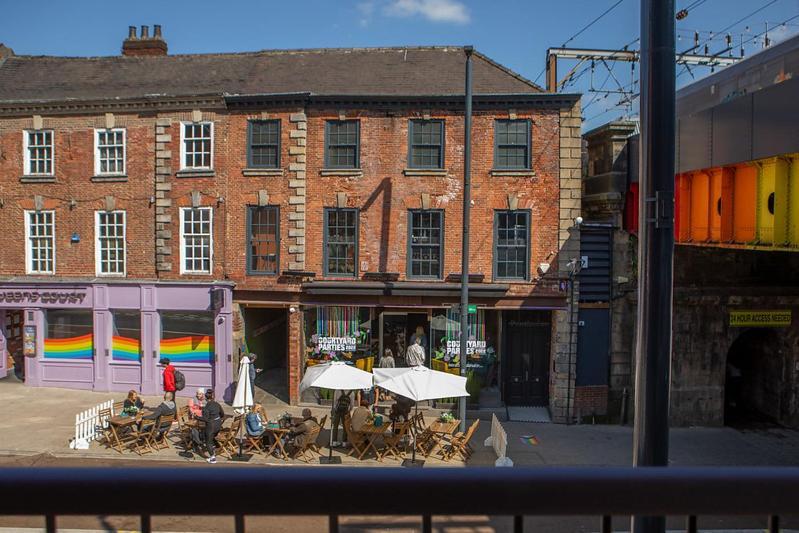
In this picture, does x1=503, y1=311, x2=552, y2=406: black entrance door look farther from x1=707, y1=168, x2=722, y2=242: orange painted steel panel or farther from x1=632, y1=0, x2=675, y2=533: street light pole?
x1=632, y1=0, x2=675, y2=533: street light pole

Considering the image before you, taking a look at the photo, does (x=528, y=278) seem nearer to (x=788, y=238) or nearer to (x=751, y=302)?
(x=751, y=302)

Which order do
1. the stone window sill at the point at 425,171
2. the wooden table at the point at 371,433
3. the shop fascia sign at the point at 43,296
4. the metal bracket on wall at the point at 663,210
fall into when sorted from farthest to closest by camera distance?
the shop fascia sign at the point at 43,296
the stone window sill at the point at 425,171
the wooden table at the point at 371,433
the metal bracket on wall at the point at 663,210

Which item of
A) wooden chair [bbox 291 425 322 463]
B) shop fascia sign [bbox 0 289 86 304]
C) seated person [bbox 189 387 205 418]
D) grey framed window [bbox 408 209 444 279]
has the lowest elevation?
wooden chair [bbox 291 425 322 463]

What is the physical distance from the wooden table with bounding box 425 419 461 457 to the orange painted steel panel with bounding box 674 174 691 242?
6438mm

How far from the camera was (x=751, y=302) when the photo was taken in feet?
58.1

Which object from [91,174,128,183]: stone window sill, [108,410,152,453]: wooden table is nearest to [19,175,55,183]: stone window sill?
[91,174,128,183]: stone window sill

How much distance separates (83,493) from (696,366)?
61.3 feet

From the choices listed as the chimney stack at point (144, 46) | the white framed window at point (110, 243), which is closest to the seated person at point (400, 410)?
the white framed window at point (110, 243)

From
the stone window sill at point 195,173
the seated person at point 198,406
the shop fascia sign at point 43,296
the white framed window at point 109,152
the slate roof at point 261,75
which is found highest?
the slate roof at point 261,75

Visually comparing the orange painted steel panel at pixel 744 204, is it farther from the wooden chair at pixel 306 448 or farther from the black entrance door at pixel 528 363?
the wooden chair at pixel 306 448

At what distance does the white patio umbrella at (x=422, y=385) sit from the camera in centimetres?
1350

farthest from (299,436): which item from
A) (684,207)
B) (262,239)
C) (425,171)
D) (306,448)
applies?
(684,207)

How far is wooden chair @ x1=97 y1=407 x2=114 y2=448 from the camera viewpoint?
1427 centimetres

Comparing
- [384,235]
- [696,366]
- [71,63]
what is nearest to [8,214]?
[71,63]
